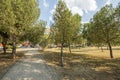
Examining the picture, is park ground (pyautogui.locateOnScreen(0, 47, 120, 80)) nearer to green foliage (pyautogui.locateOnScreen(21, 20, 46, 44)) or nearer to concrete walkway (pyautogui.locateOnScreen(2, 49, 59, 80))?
concrete walkway (pyautogui.locateOnScreen(2, 49, 59, 80))

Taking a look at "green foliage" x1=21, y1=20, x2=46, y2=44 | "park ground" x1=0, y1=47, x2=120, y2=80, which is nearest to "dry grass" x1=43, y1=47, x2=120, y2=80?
"park ground" x1=0, y1=47, x2=120, y2=80

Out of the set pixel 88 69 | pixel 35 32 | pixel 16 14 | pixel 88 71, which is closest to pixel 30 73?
pixel 88 71

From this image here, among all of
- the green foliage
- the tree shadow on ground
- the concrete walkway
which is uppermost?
the green foliage

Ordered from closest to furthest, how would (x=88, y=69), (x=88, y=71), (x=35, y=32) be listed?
1. (x=88, y=71)
2. (x=88, y=69)
3. (x=35, y=32)

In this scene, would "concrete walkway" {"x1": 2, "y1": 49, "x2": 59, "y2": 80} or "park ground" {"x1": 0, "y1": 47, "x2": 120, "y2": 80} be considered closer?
"concrete walkway" {"x1": 2, "y1": 49, "x2": 59, "y2": 80}

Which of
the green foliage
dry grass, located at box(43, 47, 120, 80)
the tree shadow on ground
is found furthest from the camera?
the green foliage

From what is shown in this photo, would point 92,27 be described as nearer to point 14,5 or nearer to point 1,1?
point 14,5

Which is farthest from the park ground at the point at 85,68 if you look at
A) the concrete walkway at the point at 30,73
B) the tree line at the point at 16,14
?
the tree line at the point at 16,14

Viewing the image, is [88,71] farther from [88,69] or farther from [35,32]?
[35,32]

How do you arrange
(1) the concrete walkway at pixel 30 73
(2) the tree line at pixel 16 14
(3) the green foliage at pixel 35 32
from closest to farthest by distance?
(1) the concrete walkway at pixel 30 73 → (2) the tree line at pixel 16 14 → (3) the green foliage at pixel 35 32

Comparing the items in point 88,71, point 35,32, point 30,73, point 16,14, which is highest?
point 16,14

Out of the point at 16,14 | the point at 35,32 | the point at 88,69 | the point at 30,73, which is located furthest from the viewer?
the point at 35,32

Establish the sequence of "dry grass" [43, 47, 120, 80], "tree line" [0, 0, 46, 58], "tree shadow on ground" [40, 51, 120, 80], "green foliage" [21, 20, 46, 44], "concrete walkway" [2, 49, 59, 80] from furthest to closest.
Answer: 1. "green foliage" [21, 20, 46, 44]
2. "tree line" [0, 0, 46, 58]
3. "dry grass" [43, 47, 120, 80]
4. "tree shadow on ground" [40, 51, 120, 80]
5. "concrete walkway" [2, 49, 59, 80]

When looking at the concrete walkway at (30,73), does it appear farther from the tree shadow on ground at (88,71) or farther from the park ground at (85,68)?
the tree shadow on ground at (88,71)
